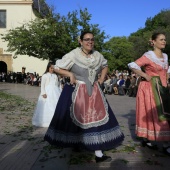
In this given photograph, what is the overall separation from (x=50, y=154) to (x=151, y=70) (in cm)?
206

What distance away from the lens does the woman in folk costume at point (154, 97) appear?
5008 mm

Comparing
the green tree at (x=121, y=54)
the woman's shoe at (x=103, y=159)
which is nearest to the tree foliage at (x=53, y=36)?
the woman's shoe at (x=103, y=159)

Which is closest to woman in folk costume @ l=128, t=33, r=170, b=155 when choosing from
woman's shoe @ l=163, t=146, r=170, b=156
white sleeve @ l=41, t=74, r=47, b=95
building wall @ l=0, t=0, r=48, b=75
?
woman's shoe @ l=163, t=146, r=170, b=156

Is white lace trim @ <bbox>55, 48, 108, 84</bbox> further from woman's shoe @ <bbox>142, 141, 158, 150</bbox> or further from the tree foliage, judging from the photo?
the tree foliage

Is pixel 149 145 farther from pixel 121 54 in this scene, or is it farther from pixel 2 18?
pixel 121 54

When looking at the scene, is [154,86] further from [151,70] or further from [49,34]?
[49,34]

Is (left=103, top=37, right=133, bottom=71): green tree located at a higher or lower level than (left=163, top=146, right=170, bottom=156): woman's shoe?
higher

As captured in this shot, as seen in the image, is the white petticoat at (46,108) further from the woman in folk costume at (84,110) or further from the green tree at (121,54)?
the green tree at (121,54)

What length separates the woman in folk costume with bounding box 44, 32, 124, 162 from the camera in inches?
189

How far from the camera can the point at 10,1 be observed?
4359 cm

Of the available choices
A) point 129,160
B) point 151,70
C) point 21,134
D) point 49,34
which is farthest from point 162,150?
point 49,34

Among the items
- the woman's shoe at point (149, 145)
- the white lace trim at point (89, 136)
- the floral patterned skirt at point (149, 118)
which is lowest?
the woman's shoe at point (149, 145)

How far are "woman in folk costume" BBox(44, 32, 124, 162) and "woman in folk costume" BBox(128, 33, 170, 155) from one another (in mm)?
490

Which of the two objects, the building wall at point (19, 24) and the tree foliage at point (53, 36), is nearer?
the tree foliage at point (53, 36)
